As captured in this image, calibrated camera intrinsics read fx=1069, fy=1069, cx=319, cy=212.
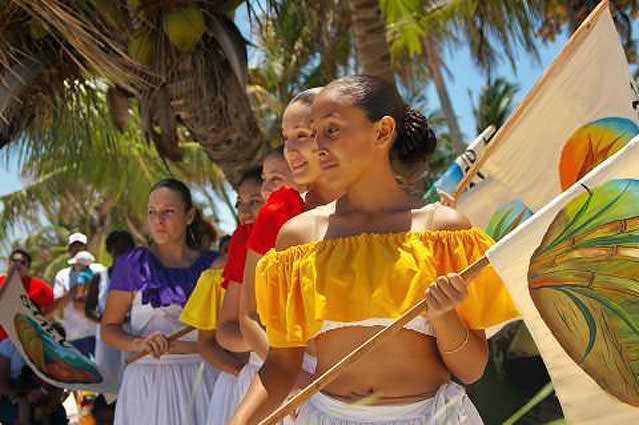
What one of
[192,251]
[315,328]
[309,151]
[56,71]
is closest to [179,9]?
[56,71]

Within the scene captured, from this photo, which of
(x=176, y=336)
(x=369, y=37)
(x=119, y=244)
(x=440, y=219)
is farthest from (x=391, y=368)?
(x=119, y=244)

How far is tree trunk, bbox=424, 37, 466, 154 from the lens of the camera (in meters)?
23.9

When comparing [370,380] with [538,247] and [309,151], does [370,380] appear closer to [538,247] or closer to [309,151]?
[538,247]

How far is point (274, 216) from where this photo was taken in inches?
151

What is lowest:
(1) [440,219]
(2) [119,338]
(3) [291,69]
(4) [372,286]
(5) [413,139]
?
(2) [119,338]

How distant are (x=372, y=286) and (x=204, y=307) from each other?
271 cm

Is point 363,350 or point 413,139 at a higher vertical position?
point 413,139

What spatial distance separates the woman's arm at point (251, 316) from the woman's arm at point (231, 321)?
53cm

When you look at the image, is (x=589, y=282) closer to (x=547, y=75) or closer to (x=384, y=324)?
(x=384, y=324)

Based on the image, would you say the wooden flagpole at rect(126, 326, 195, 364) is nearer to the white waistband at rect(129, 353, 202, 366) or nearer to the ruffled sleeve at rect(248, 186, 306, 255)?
the white waistband at rect(129, 353, 202, 366)

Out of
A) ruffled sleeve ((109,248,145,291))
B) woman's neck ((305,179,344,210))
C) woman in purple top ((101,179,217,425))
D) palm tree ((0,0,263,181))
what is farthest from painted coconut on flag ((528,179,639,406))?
palm tree ((0,0,263,181))

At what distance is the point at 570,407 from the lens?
2592 mm

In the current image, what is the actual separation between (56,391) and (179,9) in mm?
3225

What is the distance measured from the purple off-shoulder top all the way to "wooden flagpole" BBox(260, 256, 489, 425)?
3051 mm
